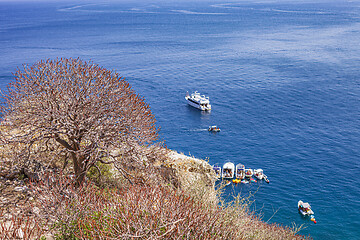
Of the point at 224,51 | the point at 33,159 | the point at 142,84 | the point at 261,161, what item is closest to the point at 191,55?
the point at 224,51

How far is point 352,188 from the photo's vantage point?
60719mm

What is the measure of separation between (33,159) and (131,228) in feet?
41.1

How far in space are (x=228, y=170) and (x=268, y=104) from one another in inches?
1467

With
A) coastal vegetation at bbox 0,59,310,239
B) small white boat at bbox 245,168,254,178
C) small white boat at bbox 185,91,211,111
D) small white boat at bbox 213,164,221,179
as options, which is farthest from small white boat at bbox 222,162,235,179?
coastal vegetation at bbox 0,59,310,239

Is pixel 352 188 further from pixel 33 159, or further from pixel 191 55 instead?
pixel 191 55

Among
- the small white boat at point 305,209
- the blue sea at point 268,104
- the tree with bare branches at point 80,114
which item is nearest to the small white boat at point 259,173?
the blue sea at point 268,104

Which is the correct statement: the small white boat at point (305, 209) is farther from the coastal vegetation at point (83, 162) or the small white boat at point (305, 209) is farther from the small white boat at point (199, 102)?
the small white boat at point (199, 102)

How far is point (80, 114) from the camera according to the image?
1856cm

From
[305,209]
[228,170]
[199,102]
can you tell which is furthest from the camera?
[199,102]

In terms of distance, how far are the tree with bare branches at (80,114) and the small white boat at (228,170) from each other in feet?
155

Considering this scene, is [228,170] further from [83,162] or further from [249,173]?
[83,162]

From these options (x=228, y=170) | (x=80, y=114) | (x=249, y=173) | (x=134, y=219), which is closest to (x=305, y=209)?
(x=249, y=173)

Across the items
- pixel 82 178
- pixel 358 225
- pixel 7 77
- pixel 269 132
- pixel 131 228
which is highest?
pixel 131 228

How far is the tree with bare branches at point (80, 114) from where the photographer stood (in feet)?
60.0
